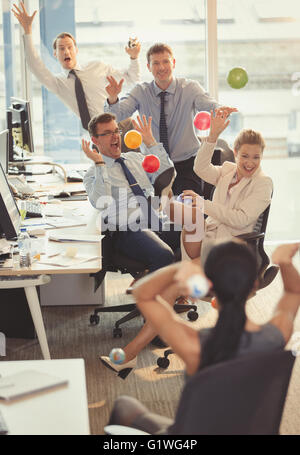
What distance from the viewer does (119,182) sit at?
414 cm

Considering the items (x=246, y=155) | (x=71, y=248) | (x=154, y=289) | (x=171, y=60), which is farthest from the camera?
(x=171, y=60)

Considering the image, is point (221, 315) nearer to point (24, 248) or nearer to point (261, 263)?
point (24, 248)

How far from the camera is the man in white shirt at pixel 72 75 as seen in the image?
5.54 m

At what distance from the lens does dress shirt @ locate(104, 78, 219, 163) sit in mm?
5059

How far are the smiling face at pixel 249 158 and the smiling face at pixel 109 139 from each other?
738 millimetres

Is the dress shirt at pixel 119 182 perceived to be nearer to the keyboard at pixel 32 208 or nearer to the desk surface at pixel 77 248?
the desk surface at pixel 77 248

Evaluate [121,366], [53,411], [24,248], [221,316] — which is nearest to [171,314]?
[221,316]

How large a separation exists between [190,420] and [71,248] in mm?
1878

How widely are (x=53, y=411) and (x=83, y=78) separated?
13.7 feet

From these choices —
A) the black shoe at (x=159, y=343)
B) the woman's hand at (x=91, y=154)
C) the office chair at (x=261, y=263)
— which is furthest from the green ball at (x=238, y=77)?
the black shoe at (x=159, y=343)

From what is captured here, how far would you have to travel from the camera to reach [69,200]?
4.70 m

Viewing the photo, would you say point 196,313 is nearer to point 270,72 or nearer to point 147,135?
point 147,135

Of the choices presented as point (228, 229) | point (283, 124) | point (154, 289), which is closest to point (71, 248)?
point (228, 229)
